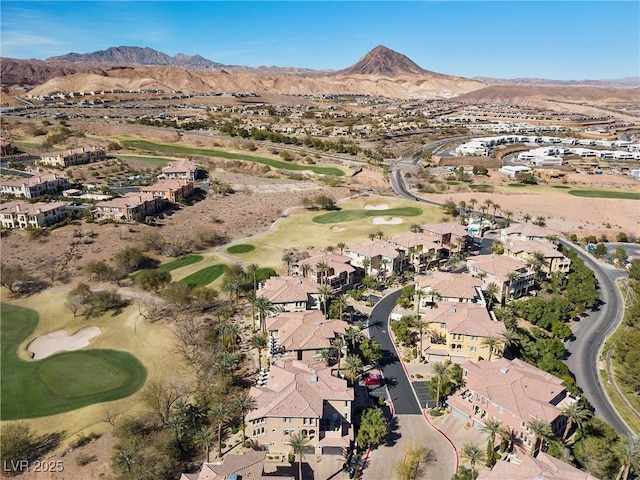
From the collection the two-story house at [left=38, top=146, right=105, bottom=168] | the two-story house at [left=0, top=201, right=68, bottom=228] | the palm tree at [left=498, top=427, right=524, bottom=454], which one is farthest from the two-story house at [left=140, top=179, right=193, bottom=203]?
the palm tree at [left=498, top=427, right=524, bottom=454]

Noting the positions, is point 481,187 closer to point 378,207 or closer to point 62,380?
point 378,207

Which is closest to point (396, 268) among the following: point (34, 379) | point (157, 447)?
point (157, 447)

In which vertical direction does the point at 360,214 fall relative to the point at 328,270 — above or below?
below

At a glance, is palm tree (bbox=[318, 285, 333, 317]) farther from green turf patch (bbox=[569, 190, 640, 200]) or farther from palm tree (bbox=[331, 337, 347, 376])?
green turf patch (bbox=[569, 190, 640, 200])

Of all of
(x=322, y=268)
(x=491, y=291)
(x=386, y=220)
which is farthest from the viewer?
(x=386, y=220)

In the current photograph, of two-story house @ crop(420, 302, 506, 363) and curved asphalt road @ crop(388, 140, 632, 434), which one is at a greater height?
two-story house @ crop(420, 302, 506, 363)

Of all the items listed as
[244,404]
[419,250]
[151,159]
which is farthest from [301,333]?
[151,159]

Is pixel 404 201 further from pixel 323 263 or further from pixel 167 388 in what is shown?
pixel 167 388

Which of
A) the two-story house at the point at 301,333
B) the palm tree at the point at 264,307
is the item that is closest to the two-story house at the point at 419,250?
the two-story house at the point at 301,333
